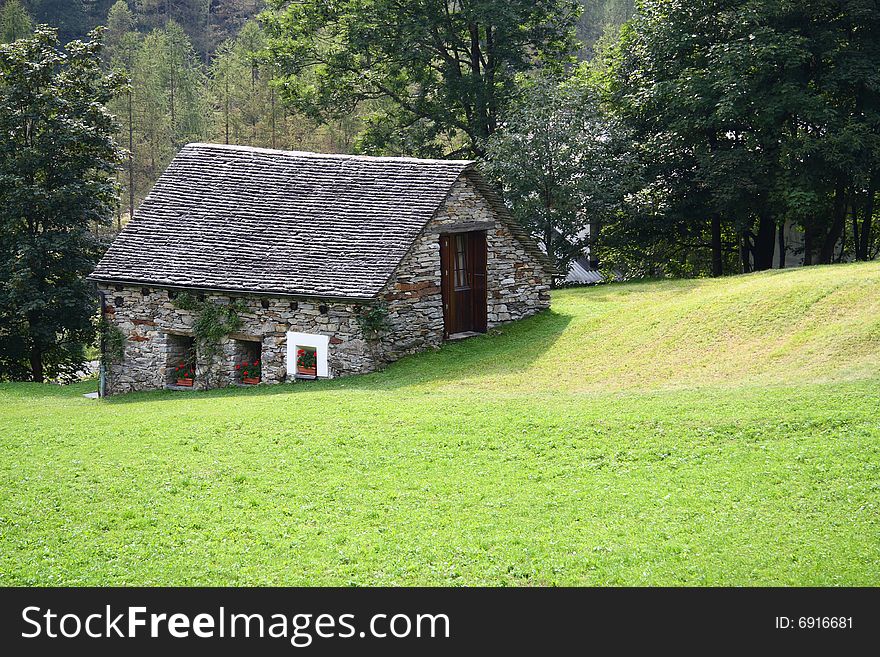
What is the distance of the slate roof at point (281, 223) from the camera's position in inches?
901

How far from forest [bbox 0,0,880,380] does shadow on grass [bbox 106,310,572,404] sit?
741cm

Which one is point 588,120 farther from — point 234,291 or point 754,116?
point 234,291

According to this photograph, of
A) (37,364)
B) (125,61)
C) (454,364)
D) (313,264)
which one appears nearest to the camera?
(454,364)

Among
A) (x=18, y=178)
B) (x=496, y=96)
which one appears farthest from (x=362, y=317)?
(x=496, y=96)

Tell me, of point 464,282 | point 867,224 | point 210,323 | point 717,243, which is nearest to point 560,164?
point 717,243

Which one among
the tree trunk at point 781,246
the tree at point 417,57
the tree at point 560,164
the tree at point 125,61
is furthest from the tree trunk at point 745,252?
the tree at point 125,61

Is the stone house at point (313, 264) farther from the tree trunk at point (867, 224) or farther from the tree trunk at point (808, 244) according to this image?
the tree trunk at point (867, 224)

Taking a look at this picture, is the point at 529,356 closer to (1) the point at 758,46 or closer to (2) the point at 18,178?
(1) the point at 758,46

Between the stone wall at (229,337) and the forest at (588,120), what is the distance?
4.89m

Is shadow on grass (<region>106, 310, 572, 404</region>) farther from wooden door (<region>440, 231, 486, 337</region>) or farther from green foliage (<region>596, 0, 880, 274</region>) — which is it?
green foliage (<region>596, 0, 880, 274</region>)

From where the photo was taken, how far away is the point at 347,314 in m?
22.3

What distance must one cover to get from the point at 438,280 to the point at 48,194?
40.7 ft

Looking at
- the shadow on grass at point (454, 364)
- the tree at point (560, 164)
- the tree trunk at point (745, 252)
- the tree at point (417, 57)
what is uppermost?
the tree at point (417, 57)

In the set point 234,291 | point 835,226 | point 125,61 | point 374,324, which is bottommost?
point 374,324
